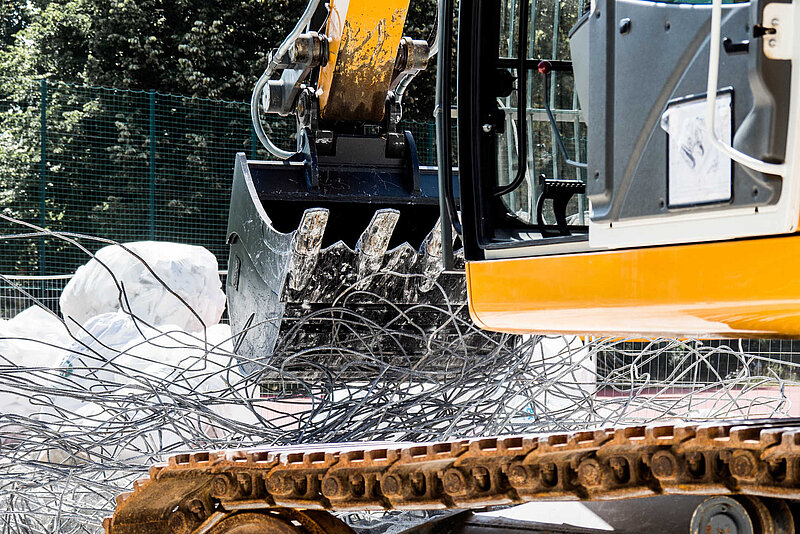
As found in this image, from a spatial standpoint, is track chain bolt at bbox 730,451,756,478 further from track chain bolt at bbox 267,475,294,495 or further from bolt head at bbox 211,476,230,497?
bolt head at bbox 211,476,230,497

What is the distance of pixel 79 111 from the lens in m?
13.3

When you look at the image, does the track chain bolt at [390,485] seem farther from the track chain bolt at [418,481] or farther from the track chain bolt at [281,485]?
the track chain bolt at [281,485]

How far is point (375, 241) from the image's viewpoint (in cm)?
424

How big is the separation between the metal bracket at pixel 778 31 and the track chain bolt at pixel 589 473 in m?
0.85

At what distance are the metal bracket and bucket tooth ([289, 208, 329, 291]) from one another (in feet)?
7.77

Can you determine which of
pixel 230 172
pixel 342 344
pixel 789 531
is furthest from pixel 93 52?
pixel 789 531

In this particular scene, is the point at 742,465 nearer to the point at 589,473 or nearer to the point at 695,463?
the point at 695,463

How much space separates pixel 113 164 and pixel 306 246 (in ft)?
34.7

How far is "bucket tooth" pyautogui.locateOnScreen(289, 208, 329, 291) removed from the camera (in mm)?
4051

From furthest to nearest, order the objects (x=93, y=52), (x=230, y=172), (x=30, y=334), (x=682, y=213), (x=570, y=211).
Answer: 1. (x=93, y=52)
2. (x=230, y=172)
3. (x=30, y=334)
4. (x=570, y=211)
5. (x=682, y=213)

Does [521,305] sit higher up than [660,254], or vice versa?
[660,254]

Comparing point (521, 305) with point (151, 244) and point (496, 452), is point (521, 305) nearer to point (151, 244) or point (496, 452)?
point (496, 452)

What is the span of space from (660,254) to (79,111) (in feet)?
40.2

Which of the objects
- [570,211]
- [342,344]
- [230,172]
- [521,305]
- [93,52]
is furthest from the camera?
[93,52]
